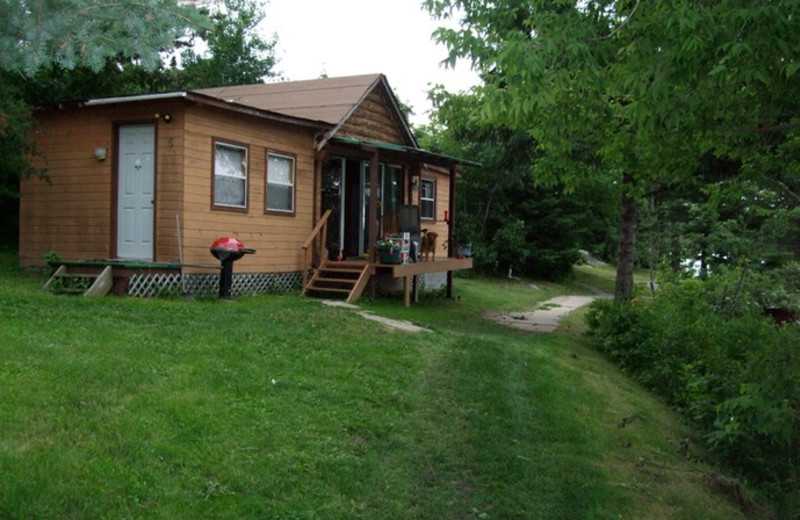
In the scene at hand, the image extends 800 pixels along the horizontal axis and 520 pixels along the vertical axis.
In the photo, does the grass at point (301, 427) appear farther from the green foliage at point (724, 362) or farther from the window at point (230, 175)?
the window at point (230, 175)

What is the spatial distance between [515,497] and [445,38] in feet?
12.0

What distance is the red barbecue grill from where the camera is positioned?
11039mm

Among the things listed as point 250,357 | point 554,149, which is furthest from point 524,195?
point 250,357

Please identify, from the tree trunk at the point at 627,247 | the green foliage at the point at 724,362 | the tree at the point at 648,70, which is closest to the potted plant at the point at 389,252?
the green foliage at the point at 724,362

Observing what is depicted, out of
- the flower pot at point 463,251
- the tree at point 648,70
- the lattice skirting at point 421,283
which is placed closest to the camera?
the tree at point 648,70

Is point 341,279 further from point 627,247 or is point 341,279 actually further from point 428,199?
point 428,199

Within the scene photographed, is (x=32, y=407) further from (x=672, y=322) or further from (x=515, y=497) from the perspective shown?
(x=672, y=322)

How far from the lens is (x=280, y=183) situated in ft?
43.7

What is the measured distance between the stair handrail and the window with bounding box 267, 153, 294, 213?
59 centimetres

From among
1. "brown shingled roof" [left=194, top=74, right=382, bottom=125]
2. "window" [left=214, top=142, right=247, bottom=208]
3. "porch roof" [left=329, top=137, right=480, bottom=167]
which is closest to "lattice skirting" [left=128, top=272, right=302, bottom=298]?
"window" [left=214, top=142, right=247, bottom=208]

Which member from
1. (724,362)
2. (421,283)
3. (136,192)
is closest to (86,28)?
(724,362)

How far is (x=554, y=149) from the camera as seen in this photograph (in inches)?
312

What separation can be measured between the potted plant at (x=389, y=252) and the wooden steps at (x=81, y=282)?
187 inches

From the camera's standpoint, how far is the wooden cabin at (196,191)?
11266 mm
